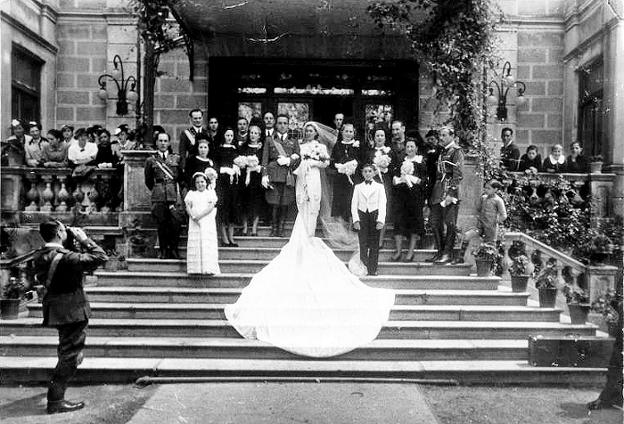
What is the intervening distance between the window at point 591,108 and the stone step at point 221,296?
6424 mm

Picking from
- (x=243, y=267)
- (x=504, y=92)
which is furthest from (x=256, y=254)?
(x=504, y=92)

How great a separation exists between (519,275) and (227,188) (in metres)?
4.77

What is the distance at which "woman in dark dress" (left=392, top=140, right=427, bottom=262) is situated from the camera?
32.0 feet

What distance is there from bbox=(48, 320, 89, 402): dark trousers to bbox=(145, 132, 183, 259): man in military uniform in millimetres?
3500

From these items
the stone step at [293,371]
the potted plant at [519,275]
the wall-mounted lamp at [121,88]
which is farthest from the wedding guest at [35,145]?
the potted plant at [519,275]

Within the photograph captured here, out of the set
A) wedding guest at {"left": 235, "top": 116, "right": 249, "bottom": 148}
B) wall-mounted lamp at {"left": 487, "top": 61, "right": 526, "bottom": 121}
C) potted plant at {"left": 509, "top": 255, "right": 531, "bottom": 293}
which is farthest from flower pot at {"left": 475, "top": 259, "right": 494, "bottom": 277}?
wall-mounted lamp at {"left": 487, "top": 61, "right": 526, "bottom": 121}

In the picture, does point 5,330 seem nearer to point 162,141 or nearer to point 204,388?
point 204,388

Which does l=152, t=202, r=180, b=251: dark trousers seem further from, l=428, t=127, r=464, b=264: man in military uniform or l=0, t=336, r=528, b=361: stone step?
l=428, t=127, r=464, b=264: man in military uniform

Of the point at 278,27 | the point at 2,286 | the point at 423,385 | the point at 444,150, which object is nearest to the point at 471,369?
the point at 423,385

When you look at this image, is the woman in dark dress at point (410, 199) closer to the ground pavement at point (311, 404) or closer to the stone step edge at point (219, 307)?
the stone step edge at point (219, 307)

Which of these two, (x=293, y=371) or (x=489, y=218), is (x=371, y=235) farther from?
(x=293, y=371)

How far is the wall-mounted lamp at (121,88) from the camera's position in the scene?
1439 centimetres

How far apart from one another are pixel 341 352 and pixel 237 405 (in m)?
1.76

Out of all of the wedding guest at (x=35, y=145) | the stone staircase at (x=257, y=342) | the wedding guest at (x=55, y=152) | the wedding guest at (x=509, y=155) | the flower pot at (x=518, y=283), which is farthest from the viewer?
the wedding guest at (x=509, y=155)
